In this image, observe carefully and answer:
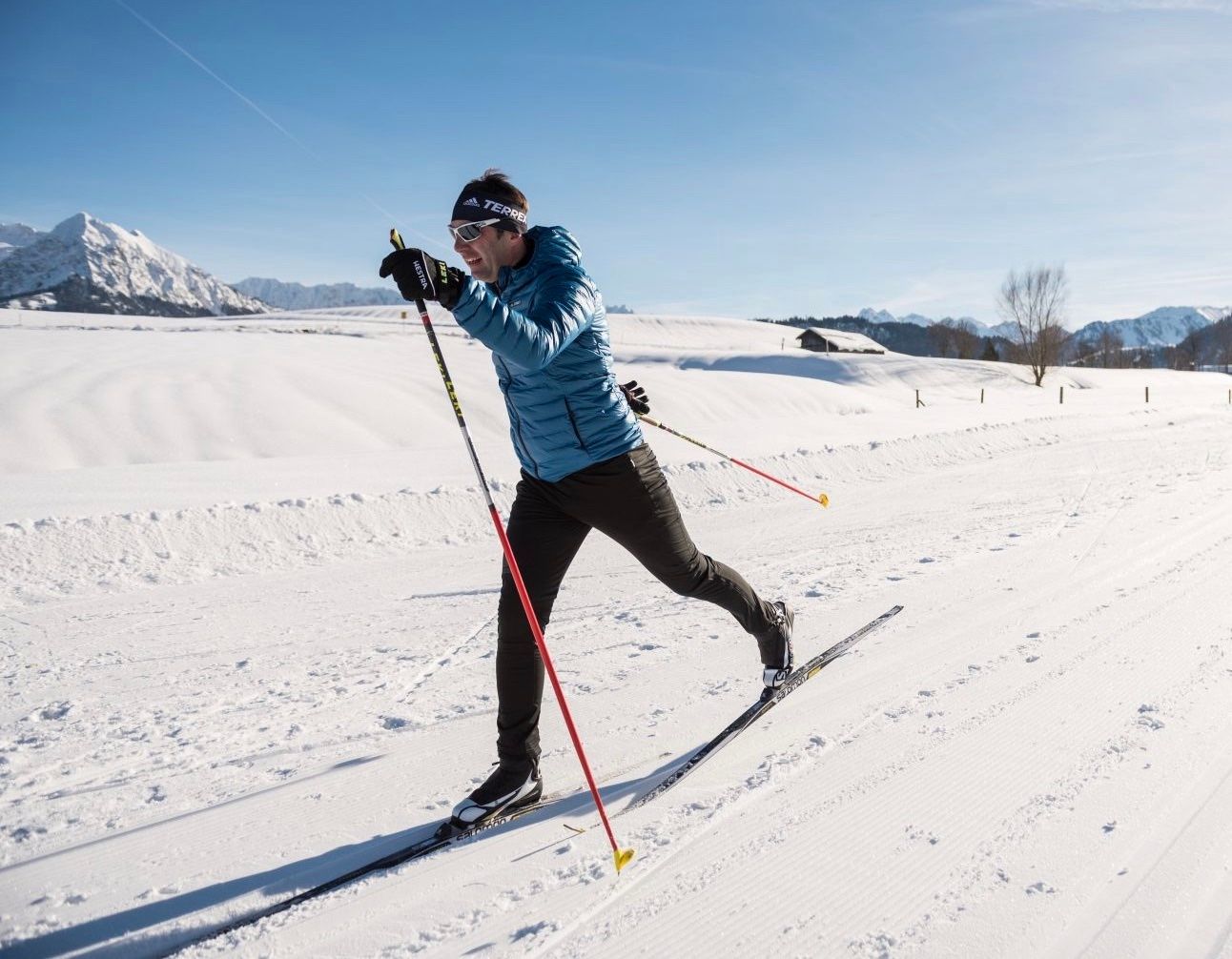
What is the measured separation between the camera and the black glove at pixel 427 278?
2096mm

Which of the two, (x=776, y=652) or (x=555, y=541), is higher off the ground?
(x=555, y=541)

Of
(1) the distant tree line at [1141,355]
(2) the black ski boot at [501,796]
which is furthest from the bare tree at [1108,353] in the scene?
(2) the black ski boot at [501,796]

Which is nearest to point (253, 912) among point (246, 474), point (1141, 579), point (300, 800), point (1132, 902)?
point (300, 800)

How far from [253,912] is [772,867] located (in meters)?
1.53

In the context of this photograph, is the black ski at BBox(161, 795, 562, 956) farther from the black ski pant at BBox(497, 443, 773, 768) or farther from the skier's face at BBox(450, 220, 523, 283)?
the skier's face at BBox(450, 220, 523, 283)

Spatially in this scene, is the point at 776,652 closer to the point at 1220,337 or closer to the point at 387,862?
the point at 387,862

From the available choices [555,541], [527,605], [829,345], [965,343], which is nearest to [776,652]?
[555,541]

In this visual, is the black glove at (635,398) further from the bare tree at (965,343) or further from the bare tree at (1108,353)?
the bare tree at (1108,353)

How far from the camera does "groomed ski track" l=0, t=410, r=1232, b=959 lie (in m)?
2.08

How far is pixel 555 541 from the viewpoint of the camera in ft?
9.27

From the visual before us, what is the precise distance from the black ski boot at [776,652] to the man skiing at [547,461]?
507 millimetres

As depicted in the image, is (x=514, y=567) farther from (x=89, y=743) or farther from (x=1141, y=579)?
(x=1141, y=579)

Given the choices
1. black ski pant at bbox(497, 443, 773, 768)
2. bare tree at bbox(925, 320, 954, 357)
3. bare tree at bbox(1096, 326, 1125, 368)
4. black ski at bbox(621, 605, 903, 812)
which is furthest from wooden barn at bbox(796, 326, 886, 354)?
black ski pant at bbox(497, 443, 773, 768)

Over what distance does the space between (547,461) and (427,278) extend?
2.77 ft
